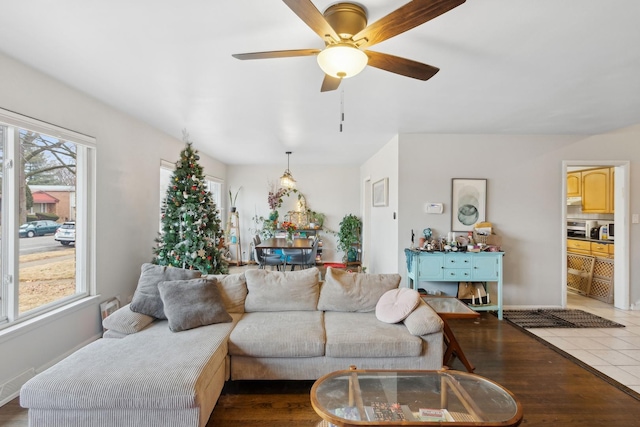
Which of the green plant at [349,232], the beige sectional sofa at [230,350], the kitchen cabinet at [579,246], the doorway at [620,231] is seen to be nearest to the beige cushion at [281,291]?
the beige sectional sofa at [230,350]

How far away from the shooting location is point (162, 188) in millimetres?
4531

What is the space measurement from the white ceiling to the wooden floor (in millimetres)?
2452

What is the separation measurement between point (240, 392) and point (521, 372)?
7.58 ft

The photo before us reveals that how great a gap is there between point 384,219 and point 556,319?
8.58 feet

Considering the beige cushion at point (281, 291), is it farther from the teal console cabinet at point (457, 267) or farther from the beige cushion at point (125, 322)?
the teal console cabinet at point (457, 267)

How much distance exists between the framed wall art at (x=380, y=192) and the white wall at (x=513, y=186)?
676 mm

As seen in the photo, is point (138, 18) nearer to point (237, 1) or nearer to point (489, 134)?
point (237, 1)

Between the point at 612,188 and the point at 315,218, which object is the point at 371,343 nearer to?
the point at 612,188

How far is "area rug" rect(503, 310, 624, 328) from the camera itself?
3.62 meters

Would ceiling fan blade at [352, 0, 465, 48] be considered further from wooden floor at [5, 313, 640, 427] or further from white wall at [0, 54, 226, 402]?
white wall at [0, 54, 226, 402]

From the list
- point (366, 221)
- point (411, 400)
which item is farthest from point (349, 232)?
point (411, 400)

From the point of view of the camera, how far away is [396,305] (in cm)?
255

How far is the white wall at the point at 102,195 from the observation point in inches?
90.3

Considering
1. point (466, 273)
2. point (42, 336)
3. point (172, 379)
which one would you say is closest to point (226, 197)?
point (42, 336)
